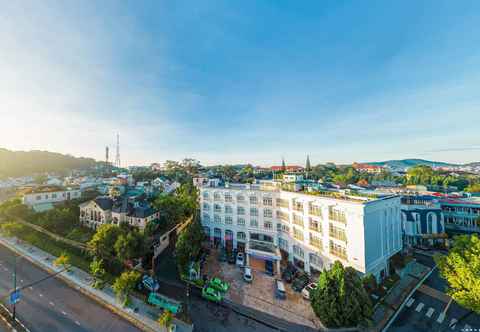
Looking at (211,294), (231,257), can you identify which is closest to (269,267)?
(231,257)

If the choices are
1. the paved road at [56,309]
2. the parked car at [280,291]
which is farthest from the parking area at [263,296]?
the paved road at [56,309]

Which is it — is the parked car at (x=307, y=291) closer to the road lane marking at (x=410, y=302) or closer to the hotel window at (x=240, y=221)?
the road lane marking at (x=410, y=302)

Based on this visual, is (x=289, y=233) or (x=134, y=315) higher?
(x=289, y=233)

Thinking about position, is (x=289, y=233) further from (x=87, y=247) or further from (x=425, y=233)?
(x=87, y=247)

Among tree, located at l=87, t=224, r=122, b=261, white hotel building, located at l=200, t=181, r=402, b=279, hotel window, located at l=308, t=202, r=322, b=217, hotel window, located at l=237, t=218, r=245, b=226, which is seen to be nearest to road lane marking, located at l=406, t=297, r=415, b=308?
white hotel building, located at l=200, t=181, r=402, b=279

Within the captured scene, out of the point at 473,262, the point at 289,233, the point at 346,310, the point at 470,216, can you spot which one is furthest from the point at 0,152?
the point at 470,216
